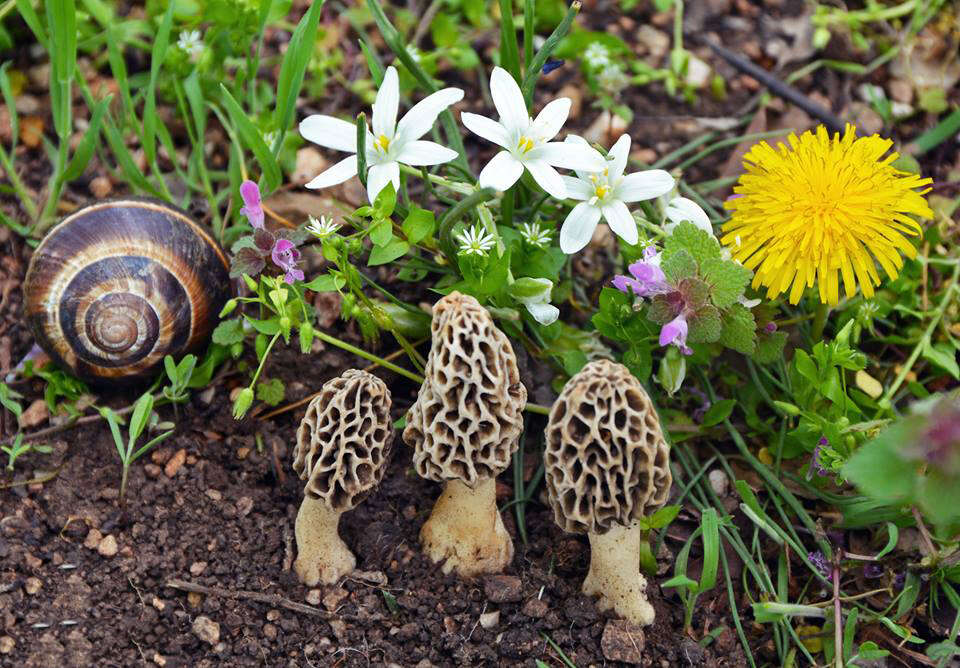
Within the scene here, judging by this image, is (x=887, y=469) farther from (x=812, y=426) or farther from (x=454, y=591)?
(x=454, y=591)

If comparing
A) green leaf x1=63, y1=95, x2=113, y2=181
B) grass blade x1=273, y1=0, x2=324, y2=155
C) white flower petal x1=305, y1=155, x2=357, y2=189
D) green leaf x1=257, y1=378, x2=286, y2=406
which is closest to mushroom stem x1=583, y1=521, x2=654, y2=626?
green leaf x1=257, y1=378, x2=286, y2=406

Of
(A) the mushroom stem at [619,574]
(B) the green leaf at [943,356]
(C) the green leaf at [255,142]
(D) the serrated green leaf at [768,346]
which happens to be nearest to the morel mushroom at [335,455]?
(A) the mushroom stem at [619,574]

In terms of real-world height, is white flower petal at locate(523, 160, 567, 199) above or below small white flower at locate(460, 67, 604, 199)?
below

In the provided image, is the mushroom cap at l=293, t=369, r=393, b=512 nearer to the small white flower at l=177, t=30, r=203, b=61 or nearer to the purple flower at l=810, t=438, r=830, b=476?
the purple flower at l=810, t=438, r=830, b=476

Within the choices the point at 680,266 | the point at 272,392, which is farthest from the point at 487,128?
the point at 272,392

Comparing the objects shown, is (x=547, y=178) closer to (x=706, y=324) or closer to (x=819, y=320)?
(x=706, y=324)

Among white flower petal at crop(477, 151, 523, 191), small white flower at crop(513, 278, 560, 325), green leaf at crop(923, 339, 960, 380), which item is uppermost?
white flower petal at crop(477, 151, 523, 191)

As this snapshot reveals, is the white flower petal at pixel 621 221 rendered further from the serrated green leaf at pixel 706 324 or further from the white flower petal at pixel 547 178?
the serrated green leaf at pixel 706 324

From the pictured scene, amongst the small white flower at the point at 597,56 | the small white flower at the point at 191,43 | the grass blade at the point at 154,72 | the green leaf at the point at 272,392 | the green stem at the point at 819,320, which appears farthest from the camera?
the small white flower at the point at 597,56
